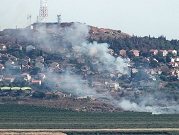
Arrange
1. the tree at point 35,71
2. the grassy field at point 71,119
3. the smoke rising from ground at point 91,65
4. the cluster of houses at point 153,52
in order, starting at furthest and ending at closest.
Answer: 1. the cluster of houses at point 153,52
2. the tree at point 35,71
3. the smoke rising from ground at point 91,65
4. the grassy field at point 71,119

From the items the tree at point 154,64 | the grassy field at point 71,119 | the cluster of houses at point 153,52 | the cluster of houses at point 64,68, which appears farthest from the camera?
the cluster of houses at point 153,52

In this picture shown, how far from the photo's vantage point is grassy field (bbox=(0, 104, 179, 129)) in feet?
277

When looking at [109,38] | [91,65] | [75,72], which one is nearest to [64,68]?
[75,72]

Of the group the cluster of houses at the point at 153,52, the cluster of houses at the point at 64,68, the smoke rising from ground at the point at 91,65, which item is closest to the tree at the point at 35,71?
the cluster of houses at the point at 64,68

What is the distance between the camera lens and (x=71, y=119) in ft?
295

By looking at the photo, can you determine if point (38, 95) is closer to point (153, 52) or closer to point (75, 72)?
point (75, 72)

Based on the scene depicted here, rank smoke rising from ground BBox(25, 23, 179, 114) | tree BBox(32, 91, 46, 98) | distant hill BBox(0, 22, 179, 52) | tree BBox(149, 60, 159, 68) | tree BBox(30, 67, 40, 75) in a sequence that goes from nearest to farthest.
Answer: smoke rising from ground BBox(25, 23, 179, 114)
tree BBox(32, 91, 46, 98)
tree BBox(30, 67, 40, 75)
tree BBox(149, 60, 159, 68)
distant hill BBox(0, 22, 179, 52)

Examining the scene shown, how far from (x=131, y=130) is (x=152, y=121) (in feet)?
29.3

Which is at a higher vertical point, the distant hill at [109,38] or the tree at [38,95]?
the distant hill at [109,38]

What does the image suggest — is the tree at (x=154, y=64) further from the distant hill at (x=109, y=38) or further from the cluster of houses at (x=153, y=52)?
the distant hill at (x=109, y=38)

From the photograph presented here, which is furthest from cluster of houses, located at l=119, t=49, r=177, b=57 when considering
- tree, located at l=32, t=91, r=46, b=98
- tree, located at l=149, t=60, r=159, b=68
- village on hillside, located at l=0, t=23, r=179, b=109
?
tree, located at l=32, t=91, r=46, b=98

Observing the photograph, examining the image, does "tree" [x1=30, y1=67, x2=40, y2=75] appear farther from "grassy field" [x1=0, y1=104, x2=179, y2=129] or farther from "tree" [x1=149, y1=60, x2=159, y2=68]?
"grassy field" [x1=0, y1=104, x2=179, y2=129]

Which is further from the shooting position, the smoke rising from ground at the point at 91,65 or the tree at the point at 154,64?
the tree at the point at 154,64

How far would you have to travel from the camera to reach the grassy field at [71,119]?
84.5m
